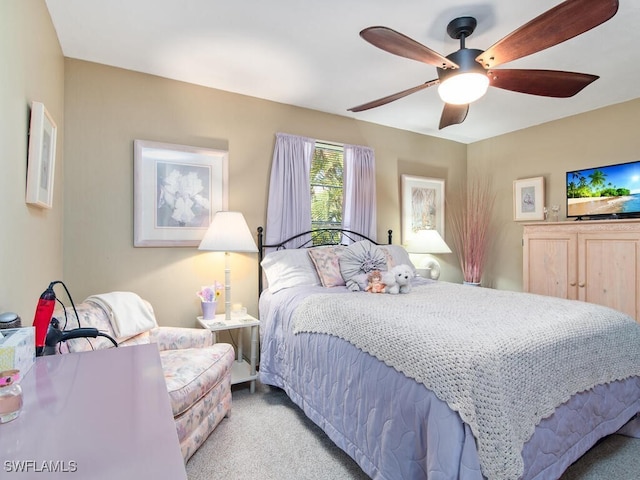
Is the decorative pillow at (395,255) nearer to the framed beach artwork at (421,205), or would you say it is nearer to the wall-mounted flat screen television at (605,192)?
the framed beach artwork at (421,205)

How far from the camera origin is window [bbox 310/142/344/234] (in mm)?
3689

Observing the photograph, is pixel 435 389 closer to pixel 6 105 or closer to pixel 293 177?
pixel 6 105

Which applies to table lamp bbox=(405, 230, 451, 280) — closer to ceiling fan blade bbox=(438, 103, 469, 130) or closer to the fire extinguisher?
ceiling fan blade bbox=(438, 103, 469, 130)

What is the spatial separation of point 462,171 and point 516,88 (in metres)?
2.68

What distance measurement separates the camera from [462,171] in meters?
4.82

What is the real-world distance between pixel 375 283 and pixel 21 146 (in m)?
2.17

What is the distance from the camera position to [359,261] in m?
2.95

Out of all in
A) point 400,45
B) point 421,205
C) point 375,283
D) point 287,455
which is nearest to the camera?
point 400,45

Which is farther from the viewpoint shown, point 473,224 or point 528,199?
point 473,224

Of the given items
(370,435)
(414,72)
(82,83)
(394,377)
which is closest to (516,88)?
(414,72)

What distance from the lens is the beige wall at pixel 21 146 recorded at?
136cm

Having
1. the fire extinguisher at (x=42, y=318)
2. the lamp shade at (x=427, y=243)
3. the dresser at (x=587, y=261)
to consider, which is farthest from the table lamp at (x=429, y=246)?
the fire extinguisher at (x=42, y=318)

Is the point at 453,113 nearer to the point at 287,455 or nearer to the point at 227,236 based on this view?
the point at 227,236

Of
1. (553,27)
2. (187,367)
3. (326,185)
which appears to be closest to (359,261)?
(326,185)
